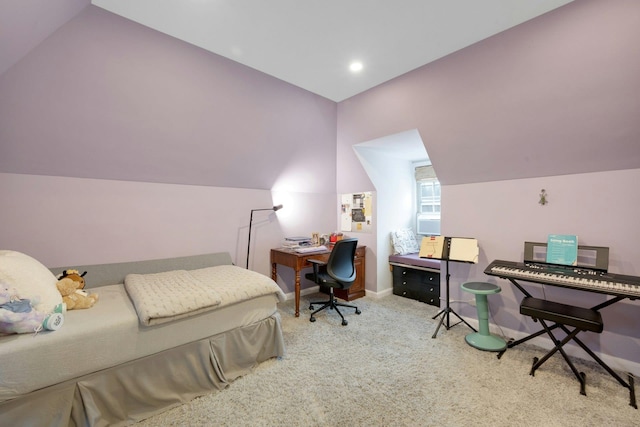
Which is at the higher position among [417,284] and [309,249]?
[309,249]

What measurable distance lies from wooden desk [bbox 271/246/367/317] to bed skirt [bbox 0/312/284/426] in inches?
36.2

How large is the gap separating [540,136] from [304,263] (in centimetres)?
264

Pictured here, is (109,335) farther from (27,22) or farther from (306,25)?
(306,25)

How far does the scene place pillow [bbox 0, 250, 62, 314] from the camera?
5.03 ft

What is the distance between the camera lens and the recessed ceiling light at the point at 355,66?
2.67m

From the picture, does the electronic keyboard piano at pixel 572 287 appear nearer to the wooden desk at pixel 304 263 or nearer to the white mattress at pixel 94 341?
the wooden desk at pixel 304 263

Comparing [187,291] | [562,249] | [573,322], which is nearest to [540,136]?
[562,249]

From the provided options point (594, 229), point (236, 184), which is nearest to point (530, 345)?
point (594, 229)

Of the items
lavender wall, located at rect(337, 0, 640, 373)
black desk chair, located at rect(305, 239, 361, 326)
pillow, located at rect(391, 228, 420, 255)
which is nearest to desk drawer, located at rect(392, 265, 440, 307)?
pillow, located at rect(391, 228, 420, 255)

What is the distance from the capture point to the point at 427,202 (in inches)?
178

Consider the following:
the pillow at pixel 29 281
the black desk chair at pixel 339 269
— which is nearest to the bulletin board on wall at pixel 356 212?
the black desk chair at pixel 339 269

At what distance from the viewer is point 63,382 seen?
4.88 feet

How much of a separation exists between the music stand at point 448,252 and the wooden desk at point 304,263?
1.13 m

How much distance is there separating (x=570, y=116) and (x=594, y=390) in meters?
2.04
